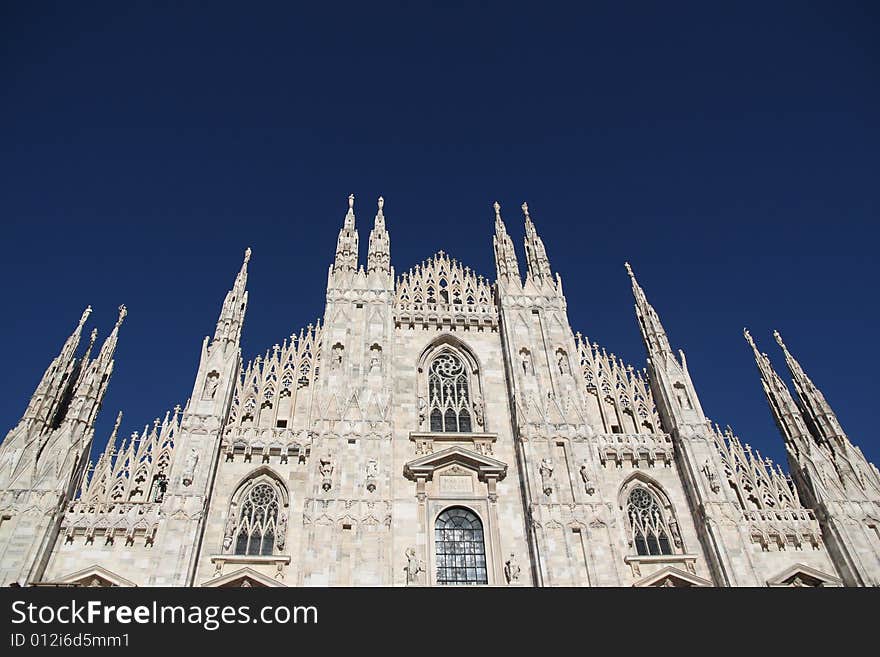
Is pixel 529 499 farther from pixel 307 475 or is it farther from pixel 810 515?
pixel 810 515

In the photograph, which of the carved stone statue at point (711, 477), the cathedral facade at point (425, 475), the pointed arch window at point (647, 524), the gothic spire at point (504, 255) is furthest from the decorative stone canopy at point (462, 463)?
the gothic spire at point (504, 255)

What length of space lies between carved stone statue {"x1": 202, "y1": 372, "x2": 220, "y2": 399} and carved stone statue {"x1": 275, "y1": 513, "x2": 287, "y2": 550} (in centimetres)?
483

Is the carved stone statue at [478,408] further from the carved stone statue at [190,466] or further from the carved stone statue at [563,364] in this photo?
the carved stone statue at [190,466]

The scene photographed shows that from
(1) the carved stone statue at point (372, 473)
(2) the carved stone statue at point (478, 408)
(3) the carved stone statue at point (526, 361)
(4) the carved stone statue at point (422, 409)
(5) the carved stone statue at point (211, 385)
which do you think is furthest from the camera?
(3) the carved stone statue at point (526, 361)

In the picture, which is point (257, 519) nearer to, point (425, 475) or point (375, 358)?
point (425, 475)

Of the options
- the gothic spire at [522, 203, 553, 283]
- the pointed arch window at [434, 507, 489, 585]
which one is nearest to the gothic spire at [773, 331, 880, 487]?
the gothic spire at [522, 203, 553, 283]

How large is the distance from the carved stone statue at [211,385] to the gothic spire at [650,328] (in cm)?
1620

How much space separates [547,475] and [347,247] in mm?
13153

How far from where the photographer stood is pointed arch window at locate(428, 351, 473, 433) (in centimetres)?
2305

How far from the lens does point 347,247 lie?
89.3ft

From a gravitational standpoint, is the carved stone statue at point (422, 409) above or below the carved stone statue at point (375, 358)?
below

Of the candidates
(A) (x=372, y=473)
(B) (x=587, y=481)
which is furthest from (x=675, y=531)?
(A) (x=372, y=473)

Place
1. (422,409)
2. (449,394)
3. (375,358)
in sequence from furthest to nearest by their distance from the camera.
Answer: (449,394), (375,358), (422,409)

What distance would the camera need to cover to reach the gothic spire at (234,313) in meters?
23.2
